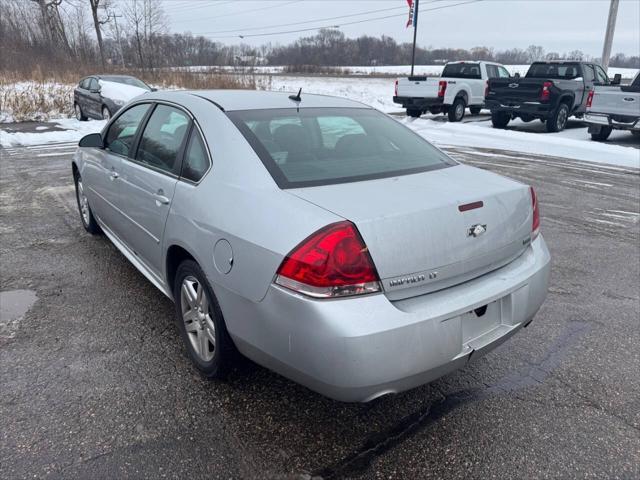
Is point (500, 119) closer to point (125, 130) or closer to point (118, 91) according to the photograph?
point (118, 91)

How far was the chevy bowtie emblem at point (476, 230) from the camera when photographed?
2.25 meters

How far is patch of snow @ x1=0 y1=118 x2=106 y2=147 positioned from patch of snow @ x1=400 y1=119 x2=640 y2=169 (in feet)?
32.8

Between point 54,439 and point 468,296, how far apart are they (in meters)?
2.09

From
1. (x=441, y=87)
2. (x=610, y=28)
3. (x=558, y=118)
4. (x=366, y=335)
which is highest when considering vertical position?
(x=610, y=28)

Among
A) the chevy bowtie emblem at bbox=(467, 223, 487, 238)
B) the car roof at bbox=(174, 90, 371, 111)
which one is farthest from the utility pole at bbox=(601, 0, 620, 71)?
the chevy bowtie emblem at bbox=(467, 223, 487, 238)

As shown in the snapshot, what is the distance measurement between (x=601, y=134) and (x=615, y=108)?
4.02ft

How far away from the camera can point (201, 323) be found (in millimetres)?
2732

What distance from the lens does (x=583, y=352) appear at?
314 centimetres

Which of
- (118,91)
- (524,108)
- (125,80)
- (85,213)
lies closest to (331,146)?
(85,213)

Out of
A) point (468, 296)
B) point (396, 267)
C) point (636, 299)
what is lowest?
point (636, 299)

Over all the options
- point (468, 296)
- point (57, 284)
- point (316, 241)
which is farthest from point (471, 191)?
point (57, 284)

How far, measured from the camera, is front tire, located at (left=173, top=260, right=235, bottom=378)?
2510 mm

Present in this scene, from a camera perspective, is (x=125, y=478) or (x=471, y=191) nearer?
(x=125, y=478)

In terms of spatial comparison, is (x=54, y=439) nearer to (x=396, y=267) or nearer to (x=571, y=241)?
(x=396, y=267)
